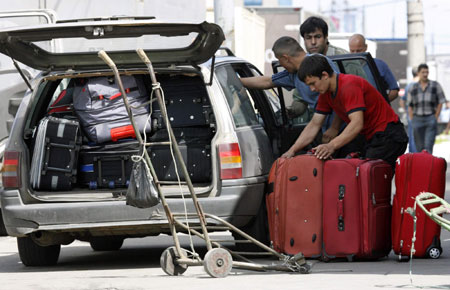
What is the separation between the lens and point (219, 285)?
7.85m

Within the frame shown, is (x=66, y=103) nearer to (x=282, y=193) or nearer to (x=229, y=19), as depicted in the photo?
(x=282, y=193)

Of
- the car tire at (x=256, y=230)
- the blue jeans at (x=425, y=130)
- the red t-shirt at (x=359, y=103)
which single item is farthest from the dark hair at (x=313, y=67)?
the blue jeans at (x=425, y=130)

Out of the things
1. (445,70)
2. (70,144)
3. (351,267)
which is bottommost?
(445,70)

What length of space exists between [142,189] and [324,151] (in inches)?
71.1

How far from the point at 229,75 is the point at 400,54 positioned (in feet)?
120

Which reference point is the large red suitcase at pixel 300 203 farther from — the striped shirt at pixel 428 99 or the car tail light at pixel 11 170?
the striped shirt at pixel 428 99

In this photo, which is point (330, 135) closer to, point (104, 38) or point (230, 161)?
point (230, 161)

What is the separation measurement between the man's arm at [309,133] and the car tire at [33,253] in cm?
208

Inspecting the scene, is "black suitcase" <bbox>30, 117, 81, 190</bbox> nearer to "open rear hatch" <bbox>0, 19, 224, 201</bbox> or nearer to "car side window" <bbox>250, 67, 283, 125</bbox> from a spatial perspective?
→ "open rear hatch" <bbox>0, 19, 224, 201</bbox>

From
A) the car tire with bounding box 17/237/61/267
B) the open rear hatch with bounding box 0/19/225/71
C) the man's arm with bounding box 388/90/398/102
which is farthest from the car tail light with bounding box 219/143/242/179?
the man's arm with bounding box 388/90/398/102

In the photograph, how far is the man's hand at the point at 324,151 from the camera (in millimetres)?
9461

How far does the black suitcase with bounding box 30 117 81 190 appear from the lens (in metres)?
9.59

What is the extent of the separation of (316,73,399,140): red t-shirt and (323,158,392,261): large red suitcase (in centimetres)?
51

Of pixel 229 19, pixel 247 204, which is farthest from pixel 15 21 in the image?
pixel 247 204
